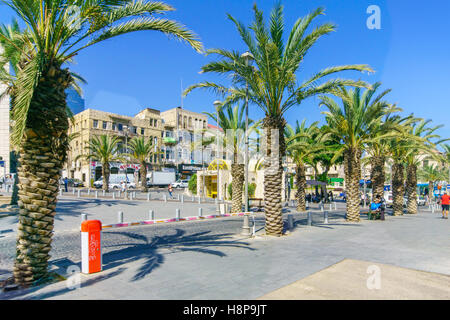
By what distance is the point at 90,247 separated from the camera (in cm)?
640

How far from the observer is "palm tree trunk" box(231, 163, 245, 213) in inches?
756

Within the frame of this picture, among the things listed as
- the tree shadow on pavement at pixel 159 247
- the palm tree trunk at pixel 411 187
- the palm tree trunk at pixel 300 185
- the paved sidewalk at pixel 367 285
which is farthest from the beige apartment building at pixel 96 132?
the paved sidewalk at pixel 367 285

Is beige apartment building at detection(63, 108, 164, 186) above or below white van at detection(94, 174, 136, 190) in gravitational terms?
above

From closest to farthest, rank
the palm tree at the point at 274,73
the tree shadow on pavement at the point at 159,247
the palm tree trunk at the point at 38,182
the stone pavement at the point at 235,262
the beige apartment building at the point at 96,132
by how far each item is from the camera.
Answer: the stone pavement at the point at 235,262
the palm tree trunk at the point at 38,182
the tree shadow on pavement at the point at 159,247
the palm tree at the point at 274,73
the beige apartment building at the point at 96,132

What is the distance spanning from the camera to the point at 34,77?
530 centimetres

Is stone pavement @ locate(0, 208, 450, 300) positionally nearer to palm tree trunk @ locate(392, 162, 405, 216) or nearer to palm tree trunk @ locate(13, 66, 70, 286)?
palm tree trunk @ locate(13, 66, 70, 286)

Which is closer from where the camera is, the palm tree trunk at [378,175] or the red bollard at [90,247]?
the red bollard at [90,247]

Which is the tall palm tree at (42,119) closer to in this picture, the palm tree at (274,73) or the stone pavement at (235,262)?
the stone pavement at (235,262)

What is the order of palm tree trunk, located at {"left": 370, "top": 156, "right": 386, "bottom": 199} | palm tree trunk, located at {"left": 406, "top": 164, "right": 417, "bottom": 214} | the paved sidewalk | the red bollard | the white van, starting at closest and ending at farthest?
the paved sidewalk, the red bollard, palm tree trunk, located at {"left": 370, "top": 156, "right": 386, "bottom": 199}, palm tree trunk, located at {"left": 406, "top": 164, "right": 417, "bottom": 214}, the white van

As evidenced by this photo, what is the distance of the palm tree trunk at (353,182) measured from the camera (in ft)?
53.5

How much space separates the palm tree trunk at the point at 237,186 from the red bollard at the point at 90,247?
42.8 feet

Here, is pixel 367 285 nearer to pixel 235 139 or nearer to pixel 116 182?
pixel 235 139

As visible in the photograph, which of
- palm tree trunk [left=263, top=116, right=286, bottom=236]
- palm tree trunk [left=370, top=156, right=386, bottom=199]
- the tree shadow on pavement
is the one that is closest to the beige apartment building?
palm tree trunk [left=370, top=156, right=386, bottom=199]

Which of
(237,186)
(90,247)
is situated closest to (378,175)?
(237,186)
